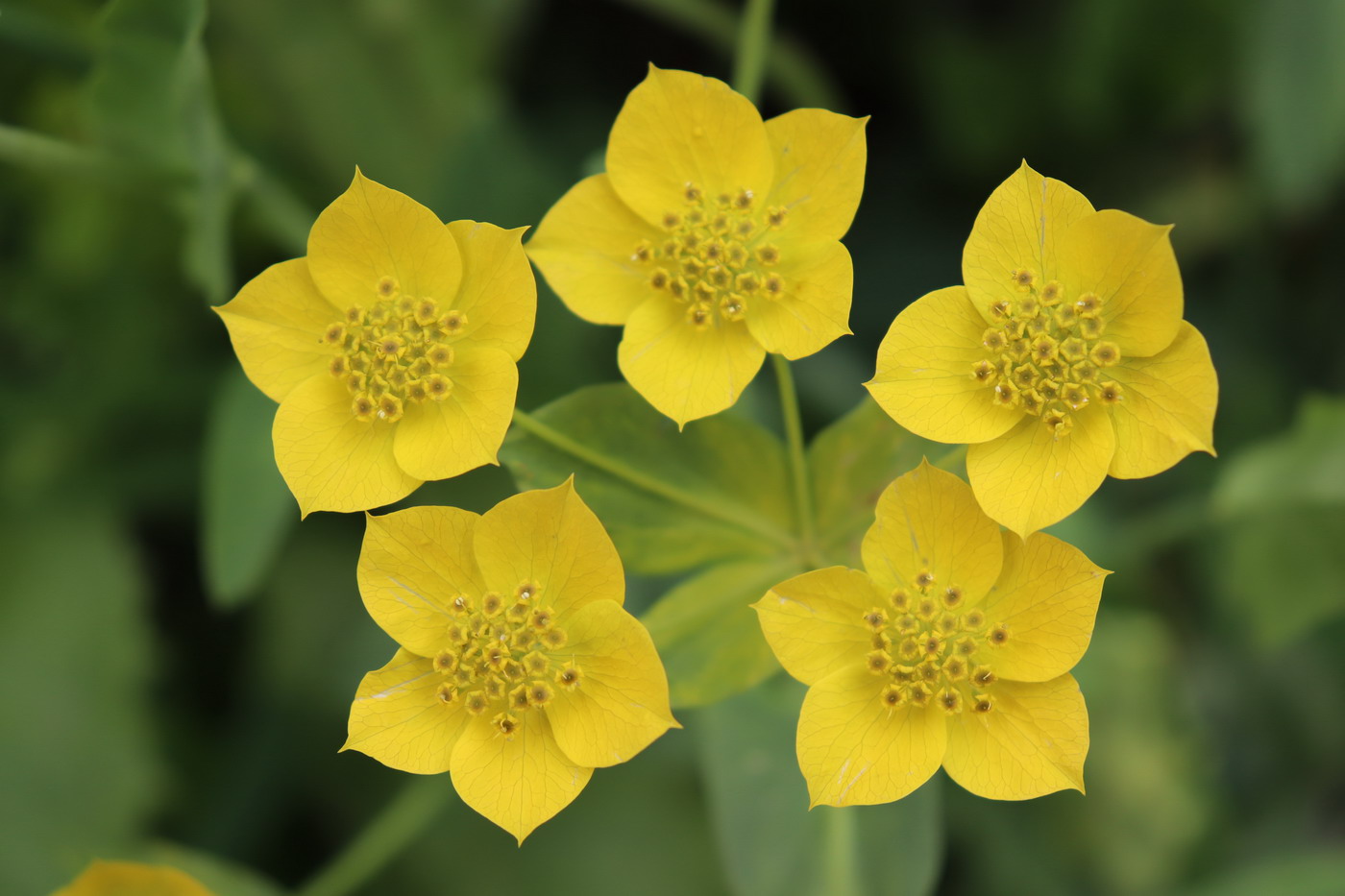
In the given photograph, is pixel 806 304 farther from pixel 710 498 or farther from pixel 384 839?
pixel 384 839

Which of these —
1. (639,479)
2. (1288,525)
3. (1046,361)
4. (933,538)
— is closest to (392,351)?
(639,479)

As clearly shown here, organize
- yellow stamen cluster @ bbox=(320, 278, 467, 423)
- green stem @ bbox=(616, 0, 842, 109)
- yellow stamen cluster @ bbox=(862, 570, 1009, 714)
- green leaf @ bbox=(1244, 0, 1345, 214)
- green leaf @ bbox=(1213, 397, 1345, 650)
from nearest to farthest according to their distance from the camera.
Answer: yellow stamen cluster @ bbox=(862, 570, 1009, 714) < yellow stamen cluster @ bbox=(320, 278, 467, 423) < green leaf @ bbox=(1213, 397, 1345, 650) < green leaf @ bbox=(1244, 0, 1345, 214) < green stem @ bbox=(616, 0, 842, 109)

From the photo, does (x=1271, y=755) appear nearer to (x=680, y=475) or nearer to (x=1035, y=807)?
(x=1035, y=807)

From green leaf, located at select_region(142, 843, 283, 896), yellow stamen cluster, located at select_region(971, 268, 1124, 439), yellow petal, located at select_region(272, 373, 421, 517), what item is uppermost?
yellow stamen cluster, located at select_region(971, 268, 1124, 439)

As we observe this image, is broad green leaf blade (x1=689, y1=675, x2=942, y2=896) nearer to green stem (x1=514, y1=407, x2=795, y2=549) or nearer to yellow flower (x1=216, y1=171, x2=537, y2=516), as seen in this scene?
green stem (x1=514, y1=407, x2=795, y2=549)

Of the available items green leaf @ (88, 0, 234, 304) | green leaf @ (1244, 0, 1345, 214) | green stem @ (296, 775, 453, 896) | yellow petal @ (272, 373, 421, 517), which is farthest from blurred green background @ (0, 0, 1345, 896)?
yellow petal @ (272, 373, 421, 517)

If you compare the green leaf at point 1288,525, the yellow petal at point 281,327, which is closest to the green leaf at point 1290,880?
the green leaf at point 1288,525

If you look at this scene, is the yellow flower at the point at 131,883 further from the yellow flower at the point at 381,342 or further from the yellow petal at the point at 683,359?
the yellow petal at the point at 683,359
